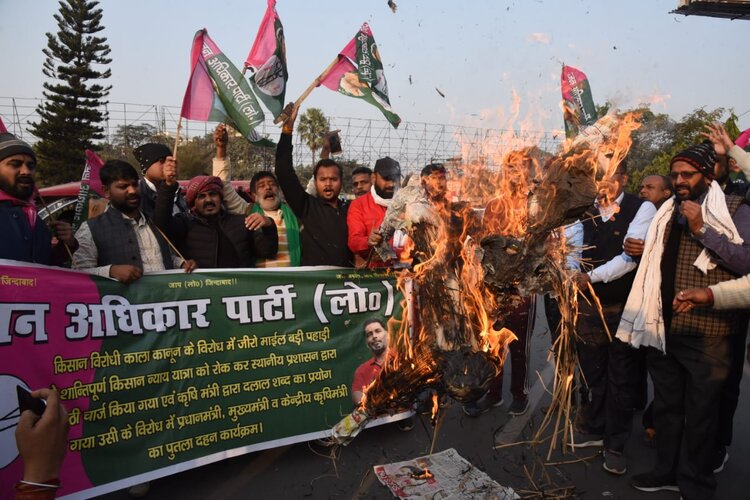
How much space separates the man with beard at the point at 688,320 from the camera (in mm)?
3291

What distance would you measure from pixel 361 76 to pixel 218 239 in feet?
7.43

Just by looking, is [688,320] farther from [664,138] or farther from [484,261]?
[664,138]

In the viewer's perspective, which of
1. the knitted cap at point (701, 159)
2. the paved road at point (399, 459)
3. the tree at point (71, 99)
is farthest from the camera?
the tree at point (71, 99)

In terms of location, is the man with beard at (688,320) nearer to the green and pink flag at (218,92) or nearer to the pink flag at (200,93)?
the green and pink flag at (218,92)

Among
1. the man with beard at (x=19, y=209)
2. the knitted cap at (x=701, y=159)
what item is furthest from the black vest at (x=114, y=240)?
the knitted cap at (x=701, y=159)

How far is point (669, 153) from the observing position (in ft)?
66.2

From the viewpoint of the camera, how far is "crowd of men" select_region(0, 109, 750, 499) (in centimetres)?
332

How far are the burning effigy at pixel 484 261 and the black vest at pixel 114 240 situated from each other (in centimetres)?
216

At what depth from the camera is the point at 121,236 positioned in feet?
12.6

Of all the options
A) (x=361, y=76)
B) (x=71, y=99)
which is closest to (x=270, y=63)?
(x=361, y=76)

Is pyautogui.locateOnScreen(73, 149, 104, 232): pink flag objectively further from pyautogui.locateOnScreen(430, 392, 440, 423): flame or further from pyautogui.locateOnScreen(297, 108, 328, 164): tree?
pyautogui.locateOnScreen(297, 108, 328, 164): tree

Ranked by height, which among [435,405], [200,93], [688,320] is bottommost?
[435,405]

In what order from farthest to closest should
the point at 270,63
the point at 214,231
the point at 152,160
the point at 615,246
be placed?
the point at 270,63 < the point at 152,160 < the point at 214,231 < the point at 615,246

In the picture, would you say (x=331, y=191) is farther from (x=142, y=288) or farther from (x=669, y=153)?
(x=669, y=153)
